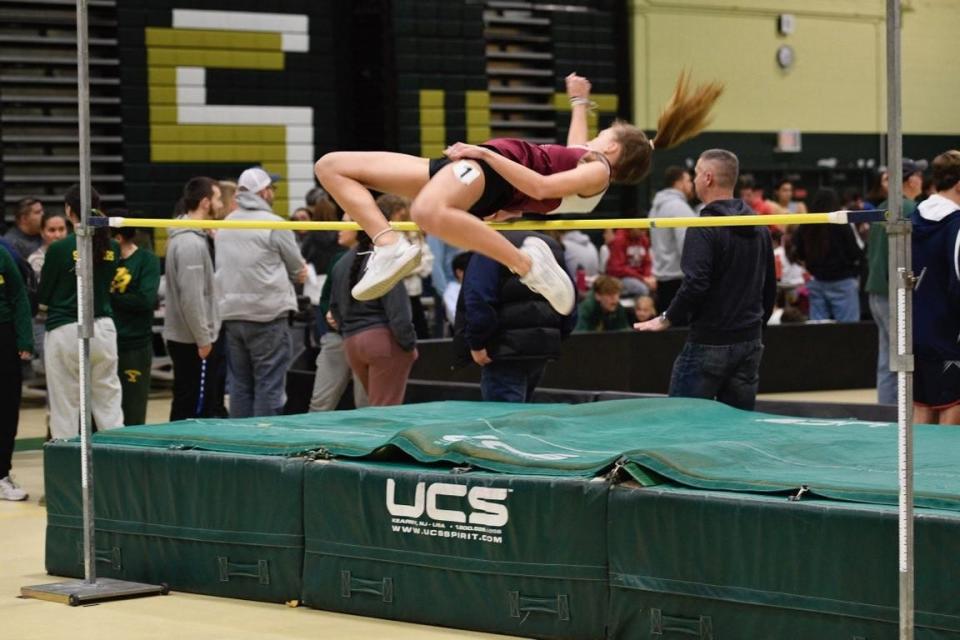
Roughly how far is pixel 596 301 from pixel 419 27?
4043 mm

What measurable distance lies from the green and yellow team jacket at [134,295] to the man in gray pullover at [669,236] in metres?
3.93

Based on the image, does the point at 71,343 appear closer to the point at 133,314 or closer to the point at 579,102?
the point at 133,314

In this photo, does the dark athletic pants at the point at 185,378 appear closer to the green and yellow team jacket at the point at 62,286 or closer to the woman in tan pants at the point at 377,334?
the green and yellow team jacket at the point at 62,286

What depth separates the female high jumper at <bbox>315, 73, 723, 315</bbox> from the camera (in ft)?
16.0

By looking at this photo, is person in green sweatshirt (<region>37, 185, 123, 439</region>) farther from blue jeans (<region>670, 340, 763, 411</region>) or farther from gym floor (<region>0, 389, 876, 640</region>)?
blue jeans (<region>670, 340, 763, 411</region>)

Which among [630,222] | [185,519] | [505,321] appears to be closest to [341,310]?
[505,321]

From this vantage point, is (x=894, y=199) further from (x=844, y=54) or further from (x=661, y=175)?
(x=844, y=54)

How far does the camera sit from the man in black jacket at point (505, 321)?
669cm

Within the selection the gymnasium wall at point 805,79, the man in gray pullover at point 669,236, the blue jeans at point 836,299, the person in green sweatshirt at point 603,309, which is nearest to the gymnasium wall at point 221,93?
the person in green sweatshirt at point 603,309

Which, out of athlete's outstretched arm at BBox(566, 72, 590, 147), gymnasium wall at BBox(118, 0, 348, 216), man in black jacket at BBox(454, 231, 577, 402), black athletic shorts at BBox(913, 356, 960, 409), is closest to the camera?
athlete's outstretched arm at BBox(566, 72, 590, 147)

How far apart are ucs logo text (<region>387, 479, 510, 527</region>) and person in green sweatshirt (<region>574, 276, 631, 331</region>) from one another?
6.41 m

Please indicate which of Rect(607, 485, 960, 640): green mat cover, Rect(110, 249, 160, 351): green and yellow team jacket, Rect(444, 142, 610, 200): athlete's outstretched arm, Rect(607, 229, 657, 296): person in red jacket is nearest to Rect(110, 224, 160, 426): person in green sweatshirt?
Rect(110, 249, 160, 351): green and yellow team jacket

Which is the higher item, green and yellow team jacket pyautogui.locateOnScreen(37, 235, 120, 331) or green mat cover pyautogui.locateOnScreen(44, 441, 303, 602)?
green and yellow team jacket pyautogui.locateOnScreen(37, 235, 120, 331)

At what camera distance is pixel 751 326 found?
21.1 ft
